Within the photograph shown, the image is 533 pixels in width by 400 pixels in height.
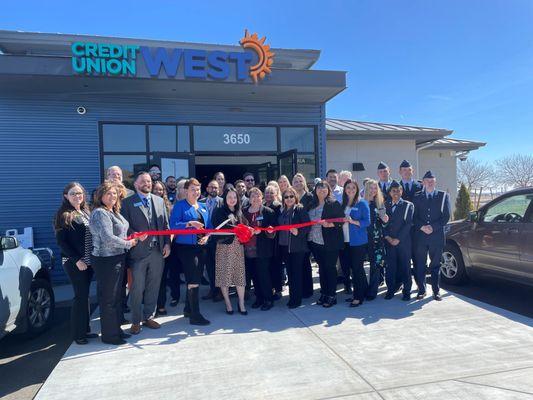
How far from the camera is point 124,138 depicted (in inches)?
356

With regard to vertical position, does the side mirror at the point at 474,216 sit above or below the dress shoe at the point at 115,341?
above

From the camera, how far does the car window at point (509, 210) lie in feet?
18.0

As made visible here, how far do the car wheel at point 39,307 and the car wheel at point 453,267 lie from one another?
6349 mm

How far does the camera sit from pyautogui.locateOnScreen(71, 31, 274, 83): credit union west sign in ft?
23.9

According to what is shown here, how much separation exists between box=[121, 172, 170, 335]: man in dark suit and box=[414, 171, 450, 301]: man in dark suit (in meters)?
3.77

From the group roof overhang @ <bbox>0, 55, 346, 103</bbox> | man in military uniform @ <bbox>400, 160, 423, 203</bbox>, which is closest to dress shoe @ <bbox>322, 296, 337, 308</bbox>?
man in military uniform @ <bbox>400, 160, 423, 203</bbox>

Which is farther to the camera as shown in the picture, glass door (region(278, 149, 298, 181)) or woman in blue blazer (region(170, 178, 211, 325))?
glass door (region(278, 149, 298, 181))

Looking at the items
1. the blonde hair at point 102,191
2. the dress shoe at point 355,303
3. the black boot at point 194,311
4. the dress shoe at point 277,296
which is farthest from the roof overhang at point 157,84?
the dress shoe at point 355,303

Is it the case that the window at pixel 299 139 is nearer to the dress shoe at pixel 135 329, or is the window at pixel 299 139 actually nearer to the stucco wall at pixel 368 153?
the stucco wall at pixel 368 153

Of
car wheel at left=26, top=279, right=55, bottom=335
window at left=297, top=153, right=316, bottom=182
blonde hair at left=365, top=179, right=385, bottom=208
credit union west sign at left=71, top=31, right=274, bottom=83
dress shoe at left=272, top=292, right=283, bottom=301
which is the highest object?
credit union west sign at left=71, top=31, right=274, bottom=83

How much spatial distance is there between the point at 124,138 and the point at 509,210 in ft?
26.3

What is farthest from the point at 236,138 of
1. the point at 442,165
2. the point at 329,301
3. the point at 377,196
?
the point at 442,165

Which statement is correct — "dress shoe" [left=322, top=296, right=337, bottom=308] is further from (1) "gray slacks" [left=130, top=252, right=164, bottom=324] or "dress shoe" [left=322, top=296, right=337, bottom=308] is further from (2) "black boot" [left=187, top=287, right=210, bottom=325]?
(1) "gray slacks" [left=130, top=252, right=164, bottom=324]

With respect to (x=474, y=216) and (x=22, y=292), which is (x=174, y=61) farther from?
(x=474, y=216)
